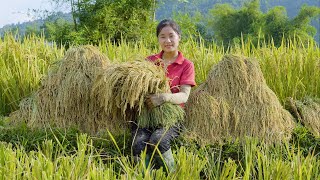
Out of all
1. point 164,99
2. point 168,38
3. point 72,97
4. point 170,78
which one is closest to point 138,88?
point 164,99

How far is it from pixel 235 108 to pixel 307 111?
2.35 feet

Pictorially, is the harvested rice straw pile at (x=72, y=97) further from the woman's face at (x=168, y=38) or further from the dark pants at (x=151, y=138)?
the woman's face at (x=168, y=38)

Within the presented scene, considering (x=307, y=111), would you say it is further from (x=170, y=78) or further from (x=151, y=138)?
(x=151, y=138)

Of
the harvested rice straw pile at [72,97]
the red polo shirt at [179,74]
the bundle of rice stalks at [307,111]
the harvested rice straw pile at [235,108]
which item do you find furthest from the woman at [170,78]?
the bundle of rice stalks at [307,111]

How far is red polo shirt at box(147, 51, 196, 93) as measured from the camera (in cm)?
331

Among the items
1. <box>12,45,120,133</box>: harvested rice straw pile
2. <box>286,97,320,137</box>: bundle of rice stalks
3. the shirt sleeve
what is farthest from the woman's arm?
<box>286,97,320,137</box>: bundle of rice stalks

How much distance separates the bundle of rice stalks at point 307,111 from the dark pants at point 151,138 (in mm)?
1230

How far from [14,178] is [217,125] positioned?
1779 mm

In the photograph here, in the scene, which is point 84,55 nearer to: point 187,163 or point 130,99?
point 130,99

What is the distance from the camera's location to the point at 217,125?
11.4ft

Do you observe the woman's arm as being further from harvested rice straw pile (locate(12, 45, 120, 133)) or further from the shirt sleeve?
harvested rice straw pile (locate(12, 45, 120, 133))

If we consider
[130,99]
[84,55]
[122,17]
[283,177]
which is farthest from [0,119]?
[122,17]

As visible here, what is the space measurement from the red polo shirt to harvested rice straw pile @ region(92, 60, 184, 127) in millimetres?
A: 164

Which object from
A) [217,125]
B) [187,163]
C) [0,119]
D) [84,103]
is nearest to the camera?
[187,163]
